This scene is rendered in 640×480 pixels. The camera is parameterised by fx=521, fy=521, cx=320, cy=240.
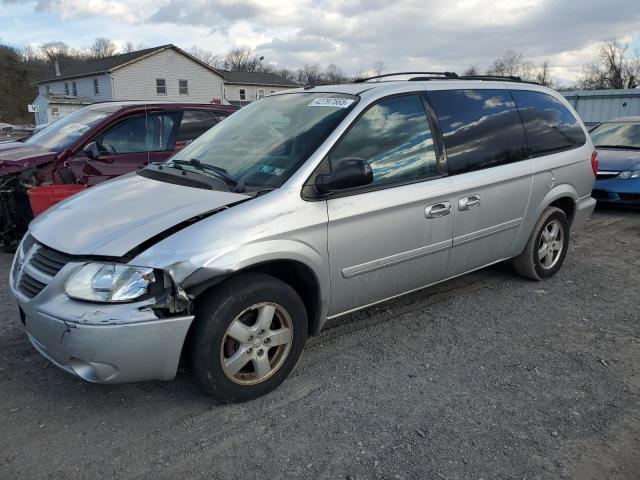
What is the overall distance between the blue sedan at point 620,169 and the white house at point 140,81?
115ft

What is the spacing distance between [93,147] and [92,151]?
49 mm

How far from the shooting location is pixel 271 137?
3738 mm

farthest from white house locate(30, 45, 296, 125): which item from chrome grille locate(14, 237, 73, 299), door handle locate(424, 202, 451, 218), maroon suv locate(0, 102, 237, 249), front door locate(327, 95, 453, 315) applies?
chrome grille locate(14, 237, 73, 299)

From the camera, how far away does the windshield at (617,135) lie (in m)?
9.49

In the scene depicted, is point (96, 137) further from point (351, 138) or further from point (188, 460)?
point (188, 460)

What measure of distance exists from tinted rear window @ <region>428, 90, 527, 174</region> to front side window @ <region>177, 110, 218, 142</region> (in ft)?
12.6

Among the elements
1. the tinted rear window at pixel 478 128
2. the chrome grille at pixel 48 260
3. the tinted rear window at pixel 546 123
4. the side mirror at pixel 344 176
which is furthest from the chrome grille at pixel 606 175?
the chrome grille at pixel 48 260

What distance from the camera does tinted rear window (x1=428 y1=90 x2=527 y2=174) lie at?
160 inches

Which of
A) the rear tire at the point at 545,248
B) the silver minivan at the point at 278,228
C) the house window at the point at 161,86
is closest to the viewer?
the silver minivan at the point at 278,228

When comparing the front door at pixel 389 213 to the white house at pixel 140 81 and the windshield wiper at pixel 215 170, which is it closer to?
the windshield wiper at pixel 215 170

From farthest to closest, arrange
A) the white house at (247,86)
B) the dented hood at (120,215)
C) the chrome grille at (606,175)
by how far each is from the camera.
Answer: the white house at (247,86)
the chrome grille at (606,175)
the dented hood at (120,215)

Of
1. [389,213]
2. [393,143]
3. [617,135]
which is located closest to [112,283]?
[389,213]

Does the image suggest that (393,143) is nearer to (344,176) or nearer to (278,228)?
(344,176)

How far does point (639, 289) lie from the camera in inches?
201
